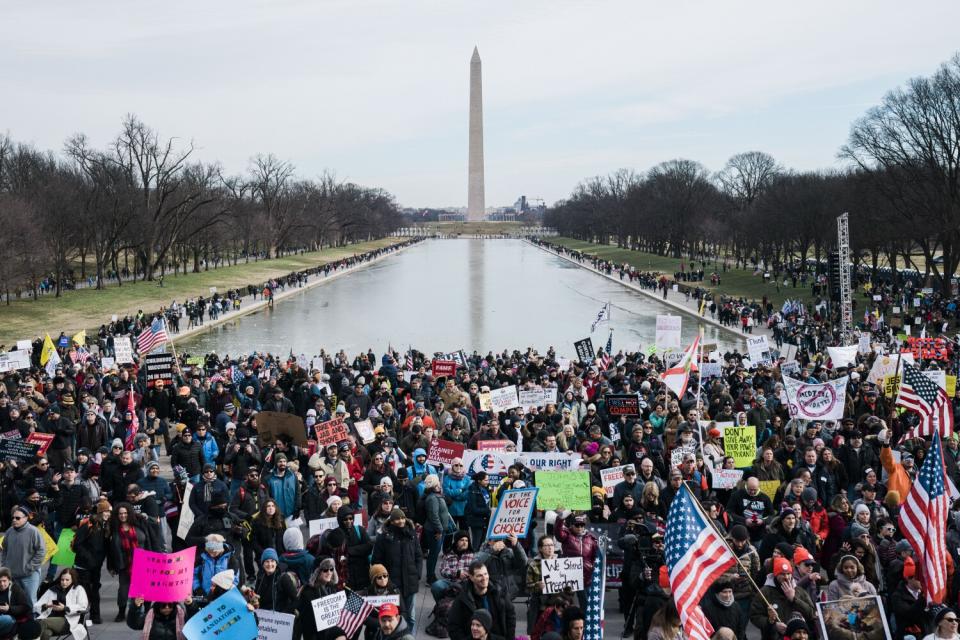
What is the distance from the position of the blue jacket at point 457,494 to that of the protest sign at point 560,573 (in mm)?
2756

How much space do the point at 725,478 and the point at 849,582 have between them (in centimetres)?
352

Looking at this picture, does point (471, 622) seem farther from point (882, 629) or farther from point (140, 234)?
point (140, 234)

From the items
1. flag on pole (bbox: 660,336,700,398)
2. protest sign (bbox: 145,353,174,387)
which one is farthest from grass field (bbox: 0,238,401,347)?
flag on pole (bbox: 660,336,700,398)

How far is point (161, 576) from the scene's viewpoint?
768 centimetres

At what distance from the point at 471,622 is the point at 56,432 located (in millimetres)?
8967

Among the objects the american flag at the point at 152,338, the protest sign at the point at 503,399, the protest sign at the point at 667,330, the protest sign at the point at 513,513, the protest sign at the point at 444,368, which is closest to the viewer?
the protest sign at the point at 513,513

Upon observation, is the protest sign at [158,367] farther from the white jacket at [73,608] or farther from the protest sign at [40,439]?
the white jacket at [73,608]

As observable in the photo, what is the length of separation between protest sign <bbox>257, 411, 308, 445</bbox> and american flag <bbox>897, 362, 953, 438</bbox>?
8.90 metres

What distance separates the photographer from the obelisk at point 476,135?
152m

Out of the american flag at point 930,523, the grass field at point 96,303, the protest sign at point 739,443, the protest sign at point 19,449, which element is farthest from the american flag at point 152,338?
the grass field at point 96,303

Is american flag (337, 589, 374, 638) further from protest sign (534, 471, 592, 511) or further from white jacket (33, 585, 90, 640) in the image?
protest sign (534, 471, 592, 511)

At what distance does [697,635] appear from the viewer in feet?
22.2

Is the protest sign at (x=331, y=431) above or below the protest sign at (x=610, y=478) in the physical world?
above

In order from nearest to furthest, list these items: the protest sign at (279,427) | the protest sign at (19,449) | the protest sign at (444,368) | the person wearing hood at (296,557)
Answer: the person wearing hood at (296,557), the protest sign at (19,449), the protest sign at (279,427), the protest sign at (444,368)
